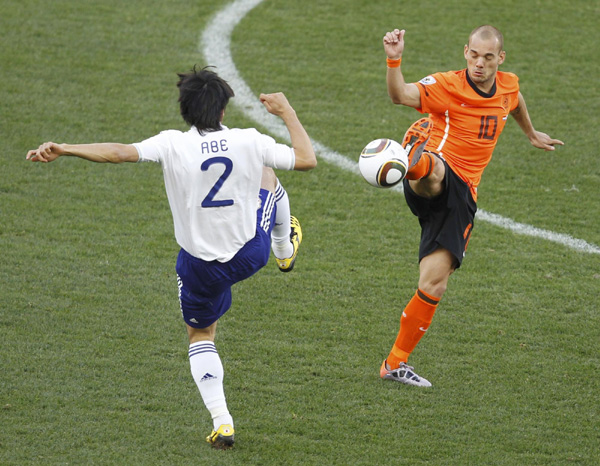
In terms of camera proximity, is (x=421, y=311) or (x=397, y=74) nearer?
(x=397, y=74)

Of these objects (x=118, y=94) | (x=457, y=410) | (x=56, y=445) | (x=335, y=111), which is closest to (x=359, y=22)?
(x=335, y=111)

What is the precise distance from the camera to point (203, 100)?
14.3 feet

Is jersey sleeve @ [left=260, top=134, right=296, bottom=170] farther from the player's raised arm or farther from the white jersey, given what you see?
the player's raised arm

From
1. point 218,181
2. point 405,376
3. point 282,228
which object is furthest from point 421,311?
point 218,181

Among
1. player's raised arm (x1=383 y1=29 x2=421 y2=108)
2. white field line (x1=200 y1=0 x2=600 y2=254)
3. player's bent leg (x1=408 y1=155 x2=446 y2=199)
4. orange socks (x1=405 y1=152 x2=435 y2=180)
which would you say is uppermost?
player's raised arm (x1=383 y1=29 x2=421 y2=108)

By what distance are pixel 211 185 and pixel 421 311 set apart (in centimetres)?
176

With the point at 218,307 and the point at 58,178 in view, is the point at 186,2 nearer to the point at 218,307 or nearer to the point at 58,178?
the point at 58,178

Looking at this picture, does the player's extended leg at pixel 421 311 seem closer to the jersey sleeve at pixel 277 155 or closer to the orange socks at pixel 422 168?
the orange socks at pixel 422 168

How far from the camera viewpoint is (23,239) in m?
6.97

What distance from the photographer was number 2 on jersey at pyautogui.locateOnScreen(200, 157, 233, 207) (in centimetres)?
434

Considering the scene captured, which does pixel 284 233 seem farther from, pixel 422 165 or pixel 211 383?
pixel 211 383

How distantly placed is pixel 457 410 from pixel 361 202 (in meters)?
3.03

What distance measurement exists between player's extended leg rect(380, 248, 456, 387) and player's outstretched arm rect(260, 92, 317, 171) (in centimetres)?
142

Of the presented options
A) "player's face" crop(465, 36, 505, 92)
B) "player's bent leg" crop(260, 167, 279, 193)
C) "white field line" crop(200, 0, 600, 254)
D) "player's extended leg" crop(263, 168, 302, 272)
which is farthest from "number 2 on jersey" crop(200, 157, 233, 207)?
"white field line" crop(200, 0, 600, 254)
